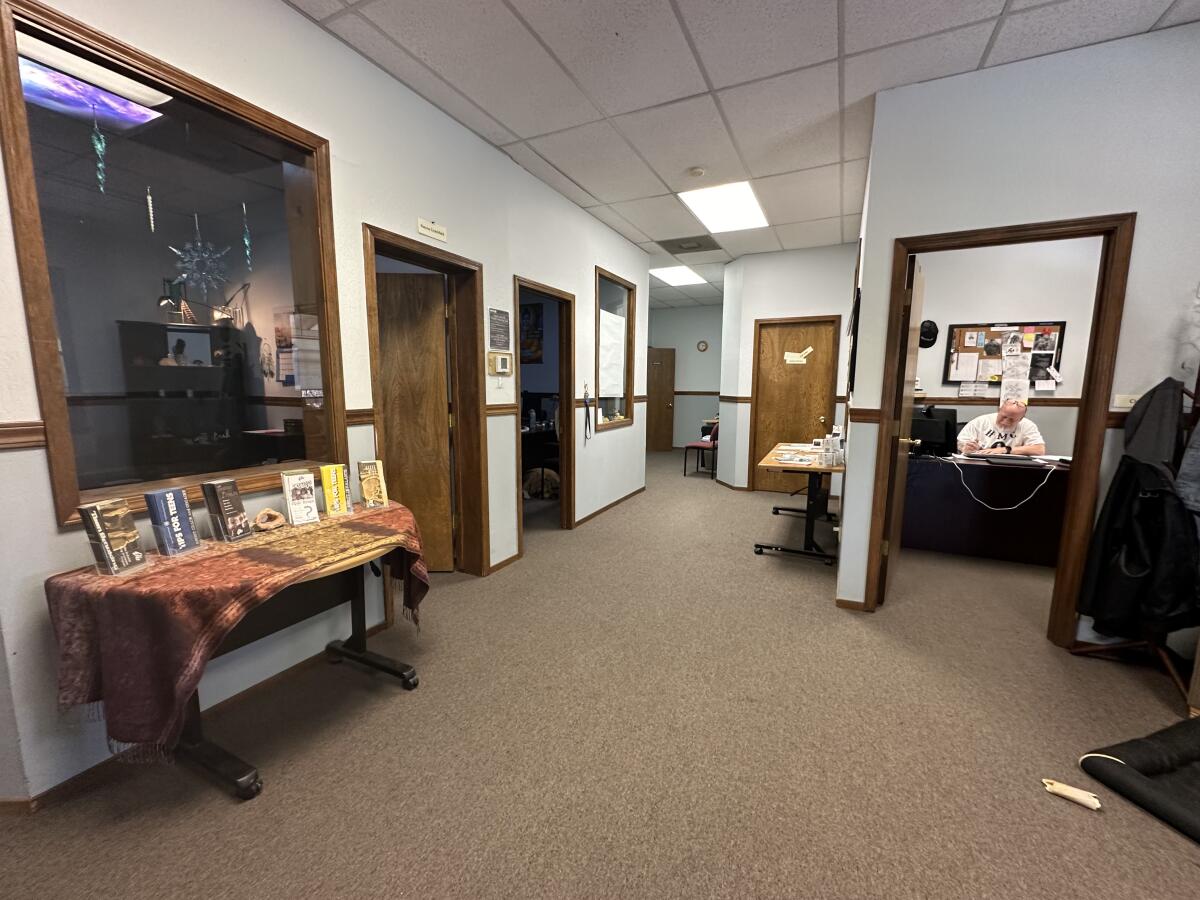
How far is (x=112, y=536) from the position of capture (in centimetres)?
148

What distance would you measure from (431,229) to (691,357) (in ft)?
22.9

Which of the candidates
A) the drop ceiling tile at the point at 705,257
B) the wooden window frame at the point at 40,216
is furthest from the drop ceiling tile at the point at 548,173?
the drop ceiling tile at the point at 705,257

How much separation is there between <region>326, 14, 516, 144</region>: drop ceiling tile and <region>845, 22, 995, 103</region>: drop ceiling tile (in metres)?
1.98

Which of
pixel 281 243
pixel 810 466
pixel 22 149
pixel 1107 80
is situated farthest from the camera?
pixel 281 243

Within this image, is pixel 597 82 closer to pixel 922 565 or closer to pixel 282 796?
pixel 282 796

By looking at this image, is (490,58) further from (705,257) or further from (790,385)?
(790,385)

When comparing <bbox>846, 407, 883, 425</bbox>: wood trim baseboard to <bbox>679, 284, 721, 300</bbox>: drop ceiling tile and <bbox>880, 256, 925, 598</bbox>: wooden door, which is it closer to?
<bbox>880, 256, 925, 598</bbox>: wooden door

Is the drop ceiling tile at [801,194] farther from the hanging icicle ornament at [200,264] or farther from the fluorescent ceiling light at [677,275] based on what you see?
the hanging icicle ornament at [200,264]

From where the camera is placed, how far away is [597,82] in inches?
98.3

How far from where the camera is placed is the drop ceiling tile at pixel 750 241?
16.2 feet

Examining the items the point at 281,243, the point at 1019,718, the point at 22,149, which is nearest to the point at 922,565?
the point at 1019,718

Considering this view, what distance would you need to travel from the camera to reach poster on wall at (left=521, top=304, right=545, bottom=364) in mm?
6086

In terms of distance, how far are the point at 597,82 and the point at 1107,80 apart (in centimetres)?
236

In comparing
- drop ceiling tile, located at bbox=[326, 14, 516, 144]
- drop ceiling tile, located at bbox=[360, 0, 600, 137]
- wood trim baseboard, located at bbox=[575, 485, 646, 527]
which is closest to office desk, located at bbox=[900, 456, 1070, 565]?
wood trim baseboard, located at bbox=[575, 485, 646, 527]
